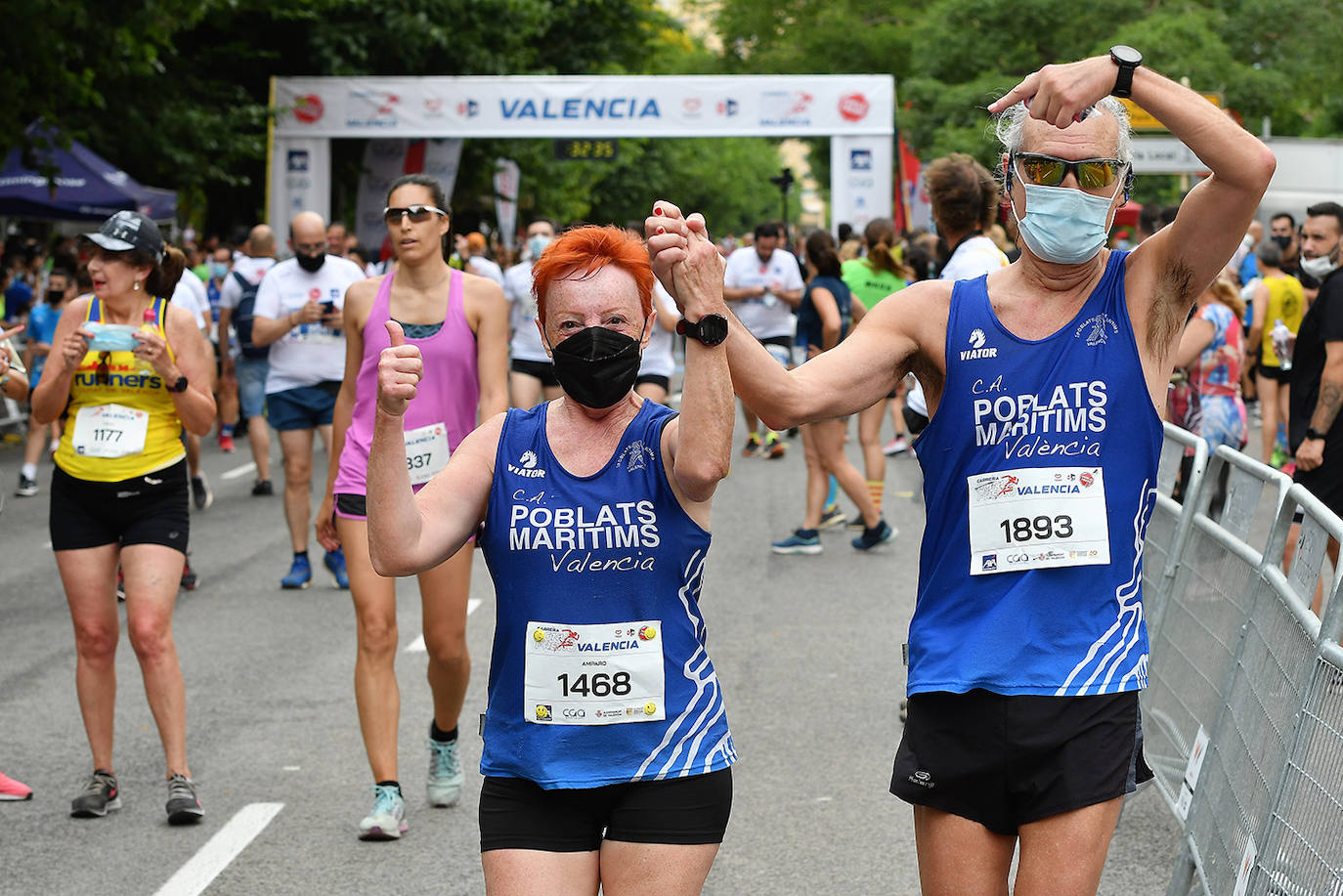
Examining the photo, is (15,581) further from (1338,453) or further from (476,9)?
(476,9)

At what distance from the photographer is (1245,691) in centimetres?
→ 448

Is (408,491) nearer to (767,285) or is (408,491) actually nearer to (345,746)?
(345,746)

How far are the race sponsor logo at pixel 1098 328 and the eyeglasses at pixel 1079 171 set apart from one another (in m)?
0.24

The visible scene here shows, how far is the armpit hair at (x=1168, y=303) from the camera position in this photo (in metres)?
3.20

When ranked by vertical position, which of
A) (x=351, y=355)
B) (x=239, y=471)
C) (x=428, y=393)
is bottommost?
(x=239, y=471)

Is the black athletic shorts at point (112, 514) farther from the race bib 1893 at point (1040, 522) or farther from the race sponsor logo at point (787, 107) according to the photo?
the race sponsor logo at point (787, 107)

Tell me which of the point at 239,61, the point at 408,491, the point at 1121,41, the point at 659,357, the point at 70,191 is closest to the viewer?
the point at 408,491

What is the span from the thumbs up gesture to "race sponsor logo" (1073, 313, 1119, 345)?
122 cm

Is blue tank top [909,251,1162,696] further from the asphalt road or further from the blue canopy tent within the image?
the blue canopy tent

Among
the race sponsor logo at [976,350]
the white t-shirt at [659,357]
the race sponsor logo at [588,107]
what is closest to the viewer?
the race sponsor logo at [976,350]

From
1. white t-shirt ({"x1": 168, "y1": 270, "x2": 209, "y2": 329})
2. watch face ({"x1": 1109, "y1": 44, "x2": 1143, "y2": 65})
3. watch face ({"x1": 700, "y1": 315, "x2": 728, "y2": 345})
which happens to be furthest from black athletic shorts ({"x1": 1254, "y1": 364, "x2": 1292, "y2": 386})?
watch face ({"x1": 700, "y1": 315, "x2": 728, "y2": 345})

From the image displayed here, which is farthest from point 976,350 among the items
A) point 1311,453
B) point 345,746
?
point 1311,453

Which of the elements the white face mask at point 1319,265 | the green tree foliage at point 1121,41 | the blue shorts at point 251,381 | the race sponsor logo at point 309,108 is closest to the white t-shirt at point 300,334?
the blue shorts at point 251,381

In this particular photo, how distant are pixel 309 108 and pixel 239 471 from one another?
12.4m
